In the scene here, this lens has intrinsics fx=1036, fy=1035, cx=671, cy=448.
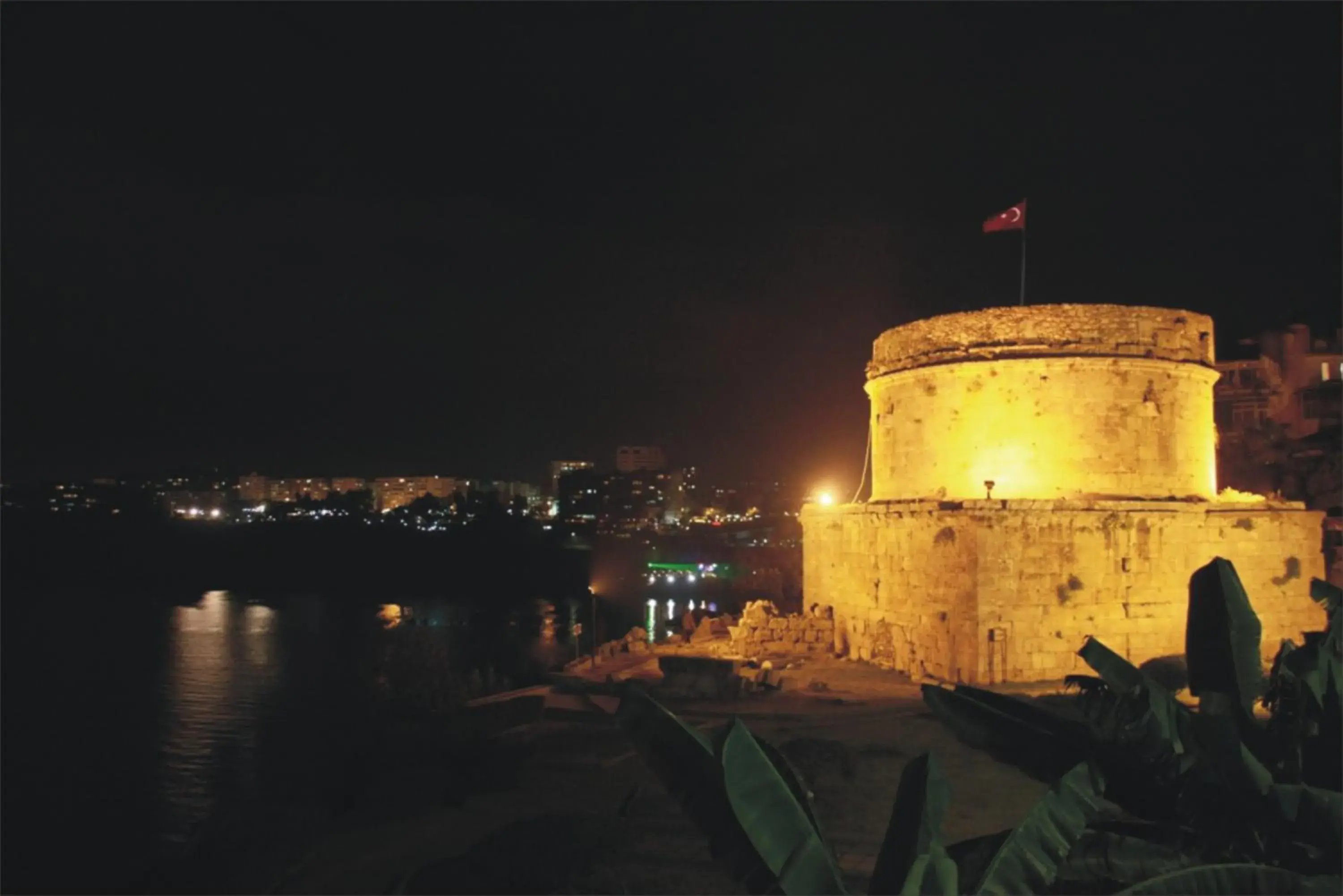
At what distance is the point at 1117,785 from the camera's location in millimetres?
4562

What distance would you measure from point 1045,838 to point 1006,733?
89cm

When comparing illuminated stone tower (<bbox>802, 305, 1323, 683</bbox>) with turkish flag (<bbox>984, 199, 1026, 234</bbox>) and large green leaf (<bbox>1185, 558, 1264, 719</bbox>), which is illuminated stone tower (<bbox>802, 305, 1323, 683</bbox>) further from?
large green leaf (<bbox>1185, 558, 1264, 719</bbox>)

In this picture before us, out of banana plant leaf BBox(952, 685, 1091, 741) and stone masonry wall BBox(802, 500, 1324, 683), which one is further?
stone masonry wall BBox(802, 500, 1324, 683)

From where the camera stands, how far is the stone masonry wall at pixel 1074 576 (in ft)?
46.6

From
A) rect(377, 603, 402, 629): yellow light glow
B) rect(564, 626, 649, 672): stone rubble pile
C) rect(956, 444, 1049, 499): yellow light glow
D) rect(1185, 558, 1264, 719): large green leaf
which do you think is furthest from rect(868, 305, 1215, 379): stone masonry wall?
rect(377, 603, 402, 629): yellow light glow

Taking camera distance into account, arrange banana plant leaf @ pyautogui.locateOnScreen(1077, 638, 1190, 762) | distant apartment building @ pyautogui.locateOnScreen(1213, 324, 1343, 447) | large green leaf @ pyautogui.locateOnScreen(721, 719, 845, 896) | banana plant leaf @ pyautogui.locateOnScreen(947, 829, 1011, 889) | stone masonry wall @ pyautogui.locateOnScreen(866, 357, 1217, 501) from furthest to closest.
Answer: distant apartment building @ pyautogui.locateOnScreen(1213, 324, 1343, 447), stone masonry wall @ pyautogui.locateOnScreen(866, 357, 1217, 501), banana plant leaf @ pyautogui.locateOnScreen(1077, 638, 1190, 762), banana plant leaf @ pyautogui.locateOnScreen(947, 829, 1011, 889), large green leaf @ pyautogui.locateOnScreen(721, 719, 845, 896)

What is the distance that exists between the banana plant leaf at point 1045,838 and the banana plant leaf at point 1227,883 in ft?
1.23

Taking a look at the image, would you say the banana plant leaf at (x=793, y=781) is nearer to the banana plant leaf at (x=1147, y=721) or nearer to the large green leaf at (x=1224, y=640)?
the banana plant leaf at (x=1147, y=721)

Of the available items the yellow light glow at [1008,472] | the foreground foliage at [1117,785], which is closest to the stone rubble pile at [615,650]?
the yellow light glow at [1008,472]

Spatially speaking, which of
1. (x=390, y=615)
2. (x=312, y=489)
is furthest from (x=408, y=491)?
(x=390, y=615)

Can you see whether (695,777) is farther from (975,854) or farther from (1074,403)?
(1074,403)

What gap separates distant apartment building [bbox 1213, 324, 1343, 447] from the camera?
2805cm

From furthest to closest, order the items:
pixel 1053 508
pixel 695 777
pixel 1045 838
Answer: pixel 1053 508 → pixel 1045 838 → pixel 695 777

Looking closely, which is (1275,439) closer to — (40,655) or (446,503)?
(40,655)
